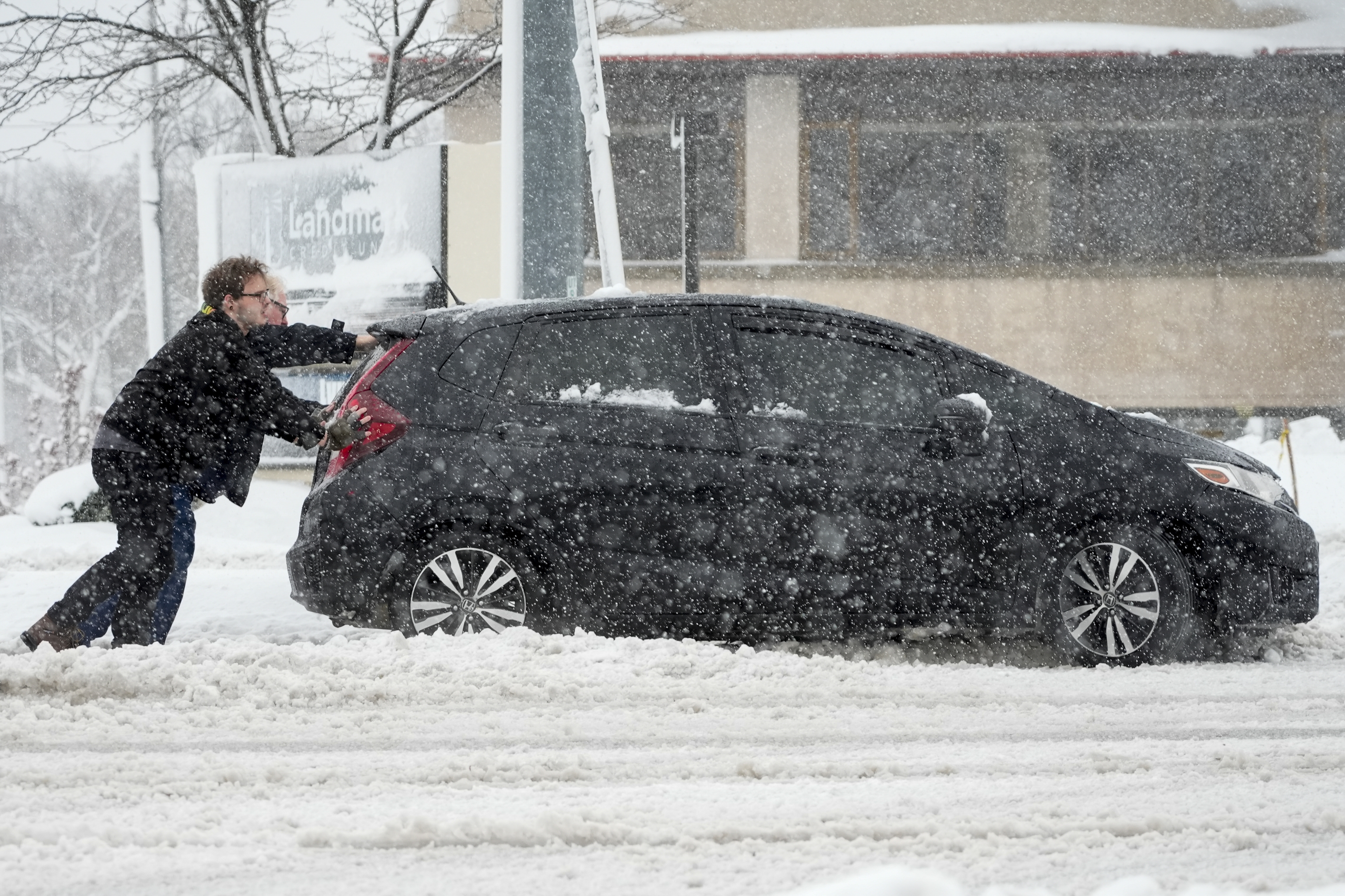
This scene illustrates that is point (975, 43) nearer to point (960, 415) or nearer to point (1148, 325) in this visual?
point (1148, 325)

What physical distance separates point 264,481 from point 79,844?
1140cm

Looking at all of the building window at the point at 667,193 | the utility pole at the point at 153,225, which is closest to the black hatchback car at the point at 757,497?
the building window at the point at 667,193

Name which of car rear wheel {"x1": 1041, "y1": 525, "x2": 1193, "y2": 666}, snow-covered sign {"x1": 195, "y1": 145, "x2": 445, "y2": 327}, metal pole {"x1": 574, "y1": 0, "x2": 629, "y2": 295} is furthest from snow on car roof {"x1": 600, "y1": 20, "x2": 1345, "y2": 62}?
car rear wheel {"x1": 1041, "y1": 525, "x2": 1193, "y2": 666}

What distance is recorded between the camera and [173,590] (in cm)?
629

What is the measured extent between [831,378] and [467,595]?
1787mm

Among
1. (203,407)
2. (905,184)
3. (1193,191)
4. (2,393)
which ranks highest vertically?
(905,184)

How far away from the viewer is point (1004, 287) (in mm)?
16422

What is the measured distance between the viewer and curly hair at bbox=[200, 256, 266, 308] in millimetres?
6391

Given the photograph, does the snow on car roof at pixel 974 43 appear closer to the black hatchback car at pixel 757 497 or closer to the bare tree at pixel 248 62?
the bare tree at pixel 248 62

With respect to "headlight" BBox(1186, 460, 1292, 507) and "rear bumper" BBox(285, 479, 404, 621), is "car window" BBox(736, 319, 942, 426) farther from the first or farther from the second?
"rear bumper" BBox(285, 479, 404, 621)

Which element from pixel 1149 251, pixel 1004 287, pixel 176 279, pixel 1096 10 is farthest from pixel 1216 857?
pixel 176 279

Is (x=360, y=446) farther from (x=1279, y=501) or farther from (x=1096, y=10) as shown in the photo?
(x=1096, y=10)

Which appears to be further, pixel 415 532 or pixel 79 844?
pixel 415 532

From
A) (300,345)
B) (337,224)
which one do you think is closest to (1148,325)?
(337,224)
